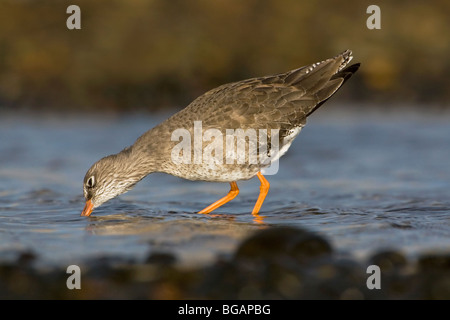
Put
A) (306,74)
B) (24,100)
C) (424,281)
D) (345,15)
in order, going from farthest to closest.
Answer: (345,15) < (24,100) < (306,74) < (424,281)

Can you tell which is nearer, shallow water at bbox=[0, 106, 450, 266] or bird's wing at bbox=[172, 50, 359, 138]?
shallow water at bbox=[0, 106, 450, 266]

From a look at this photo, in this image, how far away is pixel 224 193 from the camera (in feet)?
38.0

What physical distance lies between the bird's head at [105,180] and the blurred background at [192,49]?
8.82 meters

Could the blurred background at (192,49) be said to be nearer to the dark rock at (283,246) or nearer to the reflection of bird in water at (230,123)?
the reflection of bird in water at (230,123)

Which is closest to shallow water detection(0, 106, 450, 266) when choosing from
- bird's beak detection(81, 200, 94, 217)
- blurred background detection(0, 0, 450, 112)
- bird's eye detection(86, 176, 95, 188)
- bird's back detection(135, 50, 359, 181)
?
bird's beak detection(81, 200, 94, 217)

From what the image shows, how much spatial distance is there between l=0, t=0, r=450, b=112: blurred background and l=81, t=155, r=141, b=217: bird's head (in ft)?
29.0

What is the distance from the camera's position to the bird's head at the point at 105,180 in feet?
31.3

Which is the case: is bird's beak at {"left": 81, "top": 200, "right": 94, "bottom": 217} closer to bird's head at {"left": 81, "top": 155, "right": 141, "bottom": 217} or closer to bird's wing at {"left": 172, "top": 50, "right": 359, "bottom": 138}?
bird's head at {"left": 81, "top": 155, "right": 141, "bottom": 217}

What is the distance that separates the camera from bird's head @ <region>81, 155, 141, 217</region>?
376 inches

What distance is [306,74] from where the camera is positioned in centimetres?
995

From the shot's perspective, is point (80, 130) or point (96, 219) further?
point (80, 130)
